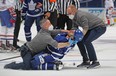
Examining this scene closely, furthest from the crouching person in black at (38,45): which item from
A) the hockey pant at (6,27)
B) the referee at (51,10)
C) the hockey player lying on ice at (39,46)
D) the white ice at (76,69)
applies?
the hockey pant at (6,27)

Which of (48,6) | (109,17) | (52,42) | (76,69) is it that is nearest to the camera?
(52,42)

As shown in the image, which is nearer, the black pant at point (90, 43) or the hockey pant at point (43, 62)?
the hockey pant at point (43, 62)

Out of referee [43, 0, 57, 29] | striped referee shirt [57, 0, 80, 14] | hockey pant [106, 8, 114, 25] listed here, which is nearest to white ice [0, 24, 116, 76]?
referee [43, 0, 57, 29]

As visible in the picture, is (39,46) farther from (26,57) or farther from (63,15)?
(63,15)

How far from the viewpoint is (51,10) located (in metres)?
9.39

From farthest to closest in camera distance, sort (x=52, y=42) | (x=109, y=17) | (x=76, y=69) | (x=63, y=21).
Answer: (x=109, y=17), (x=63, y=21), (x=76, y=69), (x=52, y=42)

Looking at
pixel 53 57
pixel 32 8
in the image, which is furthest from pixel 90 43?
pixel 32 8

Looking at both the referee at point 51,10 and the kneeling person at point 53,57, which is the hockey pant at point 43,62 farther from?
the referee at point 51,10

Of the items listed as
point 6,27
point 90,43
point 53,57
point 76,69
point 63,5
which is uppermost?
point 63,5

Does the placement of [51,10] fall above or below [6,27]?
above

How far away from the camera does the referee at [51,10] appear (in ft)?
30.6

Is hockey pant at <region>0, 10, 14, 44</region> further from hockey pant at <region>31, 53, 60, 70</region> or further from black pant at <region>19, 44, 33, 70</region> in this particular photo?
hockey pant at <region>31, 53, 60, 70</region>

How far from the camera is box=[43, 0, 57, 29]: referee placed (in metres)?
9.31

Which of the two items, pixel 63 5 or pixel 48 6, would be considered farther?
pixel 63 5
